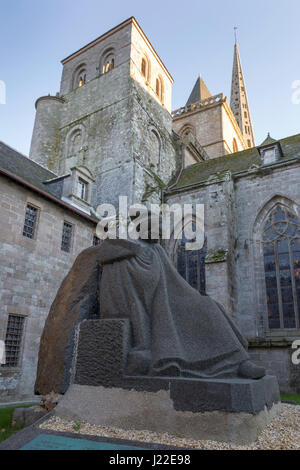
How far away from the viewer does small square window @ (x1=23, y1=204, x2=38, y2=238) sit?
12094mm

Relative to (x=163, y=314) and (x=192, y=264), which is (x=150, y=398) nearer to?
(x=163, y=314)

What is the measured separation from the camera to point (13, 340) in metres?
10.9

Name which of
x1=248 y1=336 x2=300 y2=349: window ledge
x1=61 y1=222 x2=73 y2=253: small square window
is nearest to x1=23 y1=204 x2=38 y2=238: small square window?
x1=61 y1=222 x2=73 y2=253: small square window

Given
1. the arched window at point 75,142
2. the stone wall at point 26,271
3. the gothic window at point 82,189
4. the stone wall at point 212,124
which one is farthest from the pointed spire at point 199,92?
the stone wall at point 26,271

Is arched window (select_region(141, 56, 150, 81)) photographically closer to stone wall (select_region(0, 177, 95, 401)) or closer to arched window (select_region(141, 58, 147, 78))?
arched window (select_region(141, 58, 147, 78))

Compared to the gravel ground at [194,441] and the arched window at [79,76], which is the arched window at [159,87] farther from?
the gravel ground at [194,441]

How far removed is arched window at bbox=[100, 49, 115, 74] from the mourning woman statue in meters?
23.6

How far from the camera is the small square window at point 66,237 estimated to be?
13.6m

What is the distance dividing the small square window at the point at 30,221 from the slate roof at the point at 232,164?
8.34 metres

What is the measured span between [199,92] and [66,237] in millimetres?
30197

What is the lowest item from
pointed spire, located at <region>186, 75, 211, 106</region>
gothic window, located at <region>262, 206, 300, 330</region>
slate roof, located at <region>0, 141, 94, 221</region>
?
gothic window, located at <region>262, 206, 300, 330</region>

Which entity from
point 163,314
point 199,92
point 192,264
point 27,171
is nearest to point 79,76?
point 27,171
